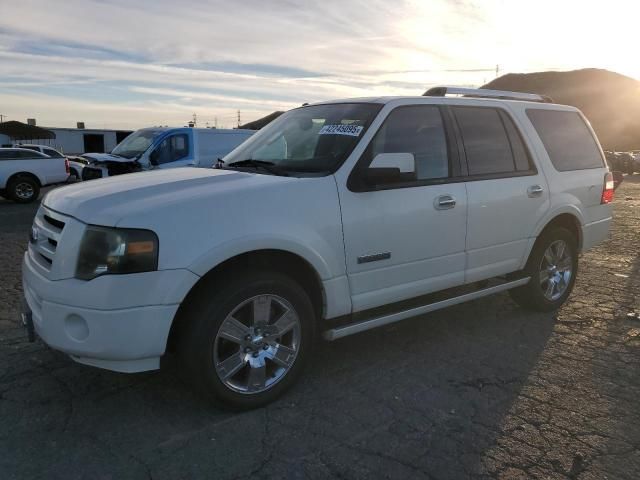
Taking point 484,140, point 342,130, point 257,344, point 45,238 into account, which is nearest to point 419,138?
point 342,130

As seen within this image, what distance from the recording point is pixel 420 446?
2889 mm

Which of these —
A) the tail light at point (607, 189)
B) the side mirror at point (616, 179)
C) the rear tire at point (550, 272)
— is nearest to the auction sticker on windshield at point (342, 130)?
the rear tire at point (550, 272)

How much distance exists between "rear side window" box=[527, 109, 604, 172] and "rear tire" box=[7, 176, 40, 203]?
1482 cm

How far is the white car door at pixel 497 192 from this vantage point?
13.8 feet

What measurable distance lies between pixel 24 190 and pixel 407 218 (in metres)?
15.0

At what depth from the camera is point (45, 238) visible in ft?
10.5

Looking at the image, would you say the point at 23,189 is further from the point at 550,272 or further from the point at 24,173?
the point at 550,272

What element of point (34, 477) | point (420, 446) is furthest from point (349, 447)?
point (34, 477)

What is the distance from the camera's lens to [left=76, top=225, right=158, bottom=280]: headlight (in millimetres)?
2748

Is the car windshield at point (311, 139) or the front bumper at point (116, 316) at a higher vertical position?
the car windshield at point (311, 139)

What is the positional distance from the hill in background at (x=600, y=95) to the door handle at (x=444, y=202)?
78672 mm

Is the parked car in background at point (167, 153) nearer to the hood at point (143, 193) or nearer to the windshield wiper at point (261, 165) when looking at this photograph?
the windshield wiper at point (261, 165)

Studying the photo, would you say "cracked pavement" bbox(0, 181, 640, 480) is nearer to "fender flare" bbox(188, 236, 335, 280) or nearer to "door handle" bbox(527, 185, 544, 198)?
"fender flare" bbox(188, 236, 335, 280)

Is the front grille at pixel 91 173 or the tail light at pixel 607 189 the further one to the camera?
the front grille at pixel 91 173
